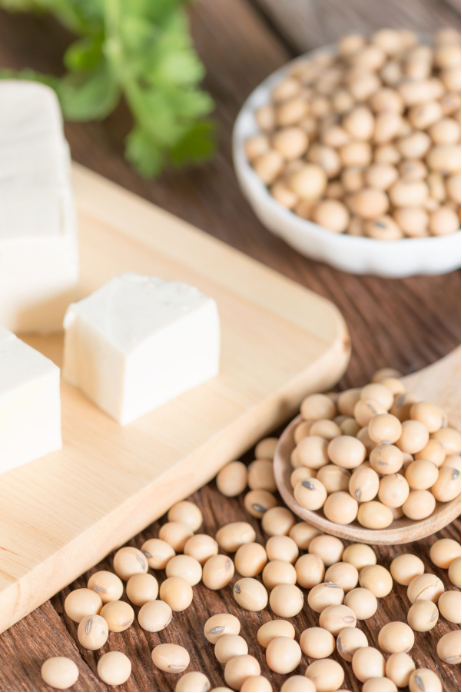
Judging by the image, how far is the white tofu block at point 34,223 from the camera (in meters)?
1.35

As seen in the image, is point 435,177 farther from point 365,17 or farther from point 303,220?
point 365,17

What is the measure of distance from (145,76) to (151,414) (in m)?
0.84

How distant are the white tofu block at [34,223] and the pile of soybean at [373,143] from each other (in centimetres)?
39

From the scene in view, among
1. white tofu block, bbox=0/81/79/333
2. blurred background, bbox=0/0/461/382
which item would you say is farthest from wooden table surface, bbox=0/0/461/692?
white tofu block, bbox=0/81/79/333

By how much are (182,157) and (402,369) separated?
2.29 feet

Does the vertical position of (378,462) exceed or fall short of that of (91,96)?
it falls short

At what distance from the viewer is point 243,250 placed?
1740 millimetres

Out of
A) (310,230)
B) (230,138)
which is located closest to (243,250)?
(310,230)

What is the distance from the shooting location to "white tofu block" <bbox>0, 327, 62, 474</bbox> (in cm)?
114

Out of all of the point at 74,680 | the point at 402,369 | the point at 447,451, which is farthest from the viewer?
the point at 402,369

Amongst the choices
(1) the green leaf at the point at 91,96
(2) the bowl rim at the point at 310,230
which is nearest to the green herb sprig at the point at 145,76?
(1) the green leaf at the point at 91,96

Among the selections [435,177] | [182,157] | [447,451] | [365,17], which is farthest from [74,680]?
[365,17]

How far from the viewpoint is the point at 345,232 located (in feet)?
5.07

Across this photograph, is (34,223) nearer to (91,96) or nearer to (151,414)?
(151,414)
